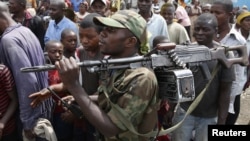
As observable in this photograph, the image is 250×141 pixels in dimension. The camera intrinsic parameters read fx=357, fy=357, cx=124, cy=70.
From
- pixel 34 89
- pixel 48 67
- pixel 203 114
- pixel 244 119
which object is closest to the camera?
pixel 48 67

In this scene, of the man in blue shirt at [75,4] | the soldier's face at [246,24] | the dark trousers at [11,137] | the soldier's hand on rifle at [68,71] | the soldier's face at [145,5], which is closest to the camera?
the soldier's hand on rifle at [68,71]

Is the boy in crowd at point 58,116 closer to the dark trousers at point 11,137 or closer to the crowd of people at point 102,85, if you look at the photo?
the crowd of people at point 102,85

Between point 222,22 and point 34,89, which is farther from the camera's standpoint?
point 222,22

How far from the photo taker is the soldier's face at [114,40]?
6.48 ft

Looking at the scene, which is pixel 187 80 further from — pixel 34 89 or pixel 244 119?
pixel 244 119

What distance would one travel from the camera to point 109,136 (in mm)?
1953

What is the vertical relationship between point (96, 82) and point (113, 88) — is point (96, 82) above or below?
below

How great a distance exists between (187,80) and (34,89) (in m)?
1.25

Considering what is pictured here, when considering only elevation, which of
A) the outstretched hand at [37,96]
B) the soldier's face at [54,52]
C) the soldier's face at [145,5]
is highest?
the soldier's face at [145,5]

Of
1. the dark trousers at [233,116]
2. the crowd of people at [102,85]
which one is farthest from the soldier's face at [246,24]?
the dark trousers at [233,116]

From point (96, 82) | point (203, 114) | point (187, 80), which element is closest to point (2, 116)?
point (96, 82)

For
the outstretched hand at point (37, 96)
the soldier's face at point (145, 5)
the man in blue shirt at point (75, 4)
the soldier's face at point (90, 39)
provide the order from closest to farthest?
the outstretched hand at point (37, 96), the soldier's face at point (90, 39), the soldier's face at point (145, 5), the man in blue shirt at point (75, 4)

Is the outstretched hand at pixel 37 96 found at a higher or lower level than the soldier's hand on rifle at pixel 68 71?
lower

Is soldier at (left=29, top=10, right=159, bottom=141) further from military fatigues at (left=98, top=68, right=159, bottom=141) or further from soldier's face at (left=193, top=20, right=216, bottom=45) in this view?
soldier's face at (left=193, top=20, right=216, bottom=45)
